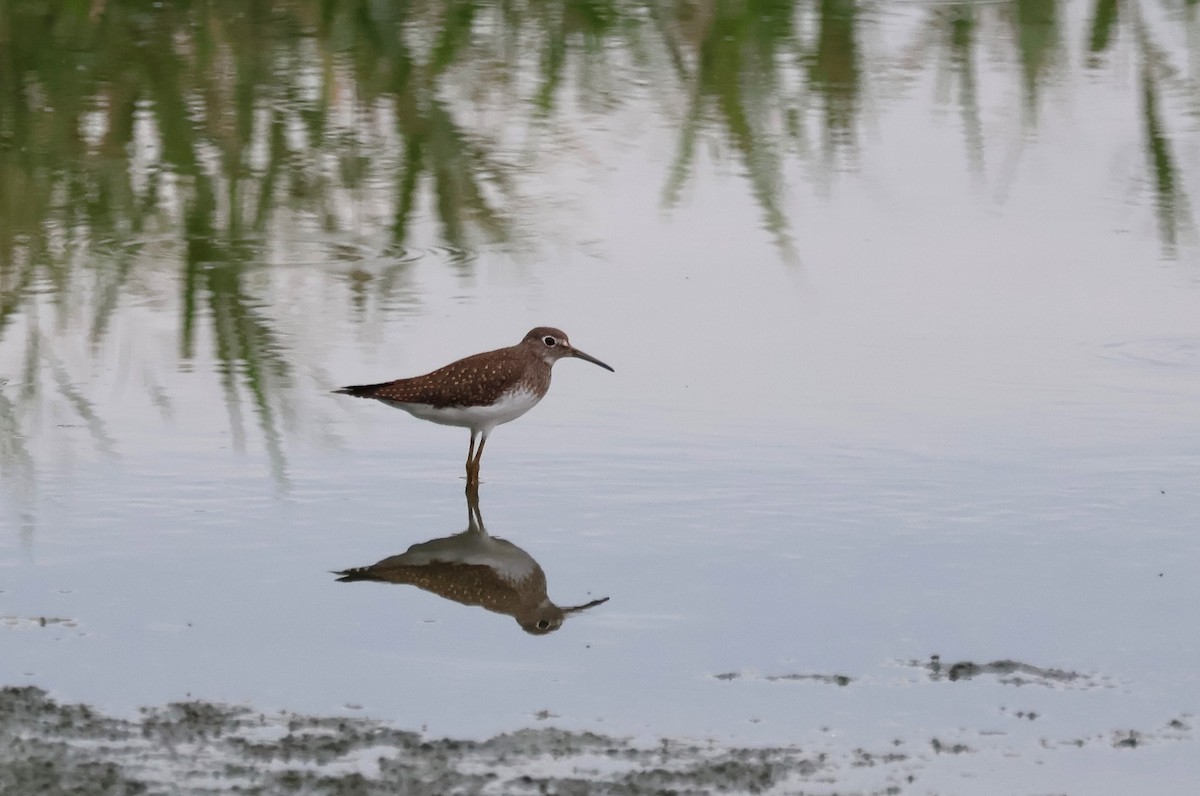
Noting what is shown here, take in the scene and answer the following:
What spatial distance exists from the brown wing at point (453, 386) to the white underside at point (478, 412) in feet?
0.07

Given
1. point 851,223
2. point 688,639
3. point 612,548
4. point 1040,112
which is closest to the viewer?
point 688,639

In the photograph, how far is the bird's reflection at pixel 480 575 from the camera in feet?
19.7

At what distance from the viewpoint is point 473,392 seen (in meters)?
7.46

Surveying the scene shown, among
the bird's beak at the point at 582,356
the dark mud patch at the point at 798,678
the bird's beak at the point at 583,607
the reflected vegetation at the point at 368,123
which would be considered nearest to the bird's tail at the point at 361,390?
the reflected vegetation at the point at 368,123

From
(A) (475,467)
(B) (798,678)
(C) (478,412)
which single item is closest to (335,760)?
(B) (798,678)

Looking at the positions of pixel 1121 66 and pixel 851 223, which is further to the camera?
pixel 1121 66

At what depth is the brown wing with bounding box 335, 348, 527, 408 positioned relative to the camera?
294 inches

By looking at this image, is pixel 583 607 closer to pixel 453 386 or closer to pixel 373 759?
pixel 373 759

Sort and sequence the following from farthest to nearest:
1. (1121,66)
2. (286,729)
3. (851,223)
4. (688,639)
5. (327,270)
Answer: (1121,66) < (851,223) < (327,270) < (688,639) < (286,729)

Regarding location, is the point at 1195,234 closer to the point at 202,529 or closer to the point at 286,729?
the point at 202,529

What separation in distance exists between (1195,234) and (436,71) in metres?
4.90

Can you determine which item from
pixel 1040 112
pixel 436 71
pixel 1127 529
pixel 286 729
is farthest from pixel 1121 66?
pixel 286 729

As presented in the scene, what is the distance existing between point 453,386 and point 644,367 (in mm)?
1097

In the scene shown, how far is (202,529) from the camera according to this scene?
260 inches
